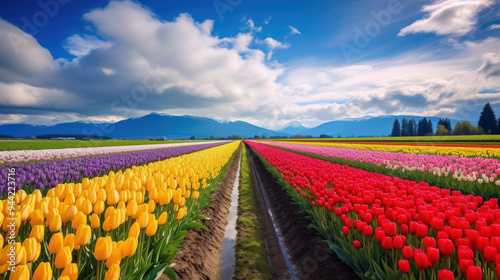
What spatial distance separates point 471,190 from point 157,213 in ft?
26.2

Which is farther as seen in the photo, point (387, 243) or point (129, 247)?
point (387, 243)

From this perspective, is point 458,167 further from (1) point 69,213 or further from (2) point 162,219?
(1) point 69,213

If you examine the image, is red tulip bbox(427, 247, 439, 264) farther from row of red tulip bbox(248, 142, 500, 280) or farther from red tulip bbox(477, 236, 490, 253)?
red tulip bbox(477, 236, 490, 253)

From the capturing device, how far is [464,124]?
80938 mm

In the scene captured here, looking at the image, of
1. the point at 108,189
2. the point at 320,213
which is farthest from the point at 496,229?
the point at 108,189

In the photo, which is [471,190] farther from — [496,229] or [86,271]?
[86,271]

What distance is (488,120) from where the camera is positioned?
7725 cm

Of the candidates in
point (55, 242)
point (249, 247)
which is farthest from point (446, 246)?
point (249, 247)

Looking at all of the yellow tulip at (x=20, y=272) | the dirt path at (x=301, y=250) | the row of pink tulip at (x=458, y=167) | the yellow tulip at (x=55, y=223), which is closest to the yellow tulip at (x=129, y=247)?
the yellow tulip at (x=20, y=272)

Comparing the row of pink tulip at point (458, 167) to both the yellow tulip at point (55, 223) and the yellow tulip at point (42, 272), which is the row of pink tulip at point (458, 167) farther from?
the yellow tulip at point (55, 223)

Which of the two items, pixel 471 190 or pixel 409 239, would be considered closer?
pixel 409 239

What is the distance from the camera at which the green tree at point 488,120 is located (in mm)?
75500

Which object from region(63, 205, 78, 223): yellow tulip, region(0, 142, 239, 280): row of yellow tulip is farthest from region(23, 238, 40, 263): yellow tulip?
region(63, 205, 78, 223): yellow tulip

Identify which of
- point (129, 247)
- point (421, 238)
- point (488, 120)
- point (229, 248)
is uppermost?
point (488, 120)
